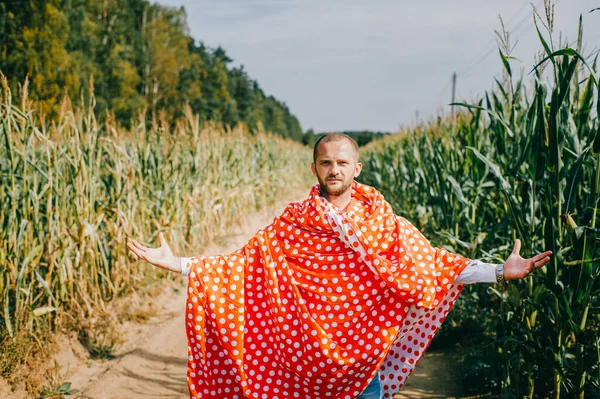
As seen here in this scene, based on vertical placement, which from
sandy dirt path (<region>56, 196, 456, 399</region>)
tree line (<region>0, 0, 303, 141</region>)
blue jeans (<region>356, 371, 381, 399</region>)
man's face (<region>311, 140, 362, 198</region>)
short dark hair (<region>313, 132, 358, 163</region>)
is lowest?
sandy dirt path (<region>56, 196, 456, 399</region>)

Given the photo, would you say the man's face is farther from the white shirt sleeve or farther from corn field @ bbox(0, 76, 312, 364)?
corn field @ bbox(0, 76, 312, 364)

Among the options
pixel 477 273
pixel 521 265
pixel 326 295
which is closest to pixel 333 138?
pixel 326 295

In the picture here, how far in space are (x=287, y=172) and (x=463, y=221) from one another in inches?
525

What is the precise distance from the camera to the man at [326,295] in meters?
2.57

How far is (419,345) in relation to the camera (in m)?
2.81

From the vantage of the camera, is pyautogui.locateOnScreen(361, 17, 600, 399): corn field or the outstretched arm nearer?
the outstretched arm

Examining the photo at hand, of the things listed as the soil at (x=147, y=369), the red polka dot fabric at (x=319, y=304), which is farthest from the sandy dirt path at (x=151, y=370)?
the red polka dot fabric at (x=319, y=304)

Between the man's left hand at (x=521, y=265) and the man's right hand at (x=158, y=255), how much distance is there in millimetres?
1669

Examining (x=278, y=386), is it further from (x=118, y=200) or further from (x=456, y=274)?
(x=118, y=200)

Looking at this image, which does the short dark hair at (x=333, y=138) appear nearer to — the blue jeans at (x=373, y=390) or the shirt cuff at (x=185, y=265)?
the shirt cuff at (x=185, y=265)

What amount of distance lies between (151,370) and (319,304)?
2617 millimetres

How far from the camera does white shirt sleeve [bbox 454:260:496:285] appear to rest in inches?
100

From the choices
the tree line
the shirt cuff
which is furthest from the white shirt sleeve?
the tree line

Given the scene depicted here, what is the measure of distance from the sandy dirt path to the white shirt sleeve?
67.7 inches
